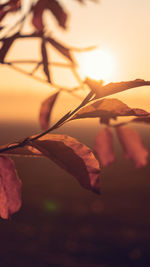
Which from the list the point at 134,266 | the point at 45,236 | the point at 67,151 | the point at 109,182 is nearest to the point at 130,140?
the point at 67,151

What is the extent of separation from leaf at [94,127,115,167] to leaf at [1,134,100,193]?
0.46 m

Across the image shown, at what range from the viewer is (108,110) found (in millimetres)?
466

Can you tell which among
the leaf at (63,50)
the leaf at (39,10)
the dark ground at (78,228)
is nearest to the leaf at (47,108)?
the leaf at (63,50)

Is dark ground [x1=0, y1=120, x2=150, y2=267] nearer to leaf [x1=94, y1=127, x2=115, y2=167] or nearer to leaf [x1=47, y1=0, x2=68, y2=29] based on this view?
leaf [x1=94, y1=127, x2=115, y2=167]

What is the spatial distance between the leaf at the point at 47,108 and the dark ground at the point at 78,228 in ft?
30.2

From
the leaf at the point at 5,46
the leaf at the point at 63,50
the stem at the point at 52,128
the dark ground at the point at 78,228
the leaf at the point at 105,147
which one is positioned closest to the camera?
the stem at the point at 52,128

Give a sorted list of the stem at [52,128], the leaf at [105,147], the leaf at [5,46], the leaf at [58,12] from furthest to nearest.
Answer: the leaf at [105,147], the leaf at [58,12], the leaf at [5,46], the stem at [52,128]

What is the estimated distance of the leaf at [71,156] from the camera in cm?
44

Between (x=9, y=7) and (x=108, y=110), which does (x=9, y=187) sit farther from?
(x=9, y=7)

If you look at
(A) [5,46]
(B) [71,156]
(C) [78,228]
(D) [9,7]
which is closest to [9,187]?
(B) [71,156]

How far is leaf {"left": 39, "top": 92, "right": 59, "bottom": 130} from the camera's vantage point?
2.40 feet

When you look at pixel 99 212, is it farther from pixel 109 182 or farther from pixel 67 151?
pixel 67 151

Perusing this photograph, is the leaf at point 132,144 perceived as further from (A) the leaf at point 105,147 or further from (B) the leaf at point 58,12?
(B) the leaf at point 58,12

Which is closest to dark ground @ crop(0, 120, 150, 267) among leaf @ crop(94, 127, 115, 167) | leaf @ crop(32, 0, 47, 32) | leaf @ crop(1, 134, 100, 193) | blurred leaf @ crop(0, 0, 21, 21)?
leaf @ crop(94, 127, 115, 167)
